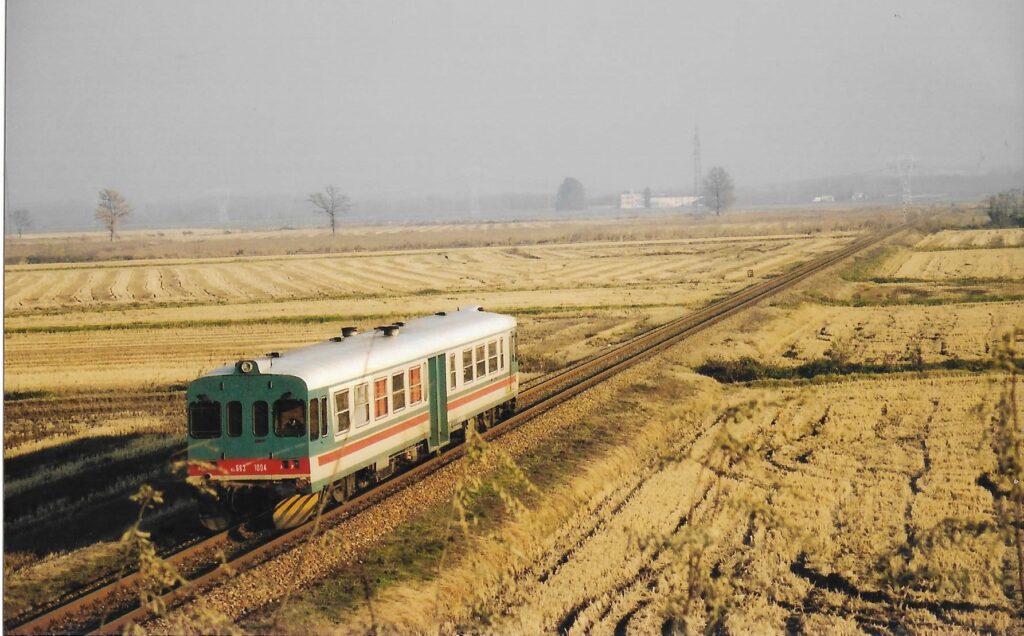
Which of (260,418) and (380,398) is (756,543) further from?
(260,418)

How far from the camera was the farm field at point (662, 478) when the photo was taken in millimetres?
11750

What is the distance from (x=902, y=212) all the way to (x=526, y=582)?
119740 millimetres

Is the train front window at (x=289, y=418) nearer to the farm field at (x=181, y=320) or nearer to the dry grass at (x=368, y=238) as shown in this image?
the farm field at (x=181, y=320)

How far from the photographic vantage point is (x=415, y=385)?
1611cm

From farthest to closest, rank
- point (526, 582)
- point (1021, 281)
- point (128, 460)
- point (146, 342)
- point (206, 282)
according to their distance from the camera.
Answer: point (206, 282) < point (1021, 281) < point (146, 342) < point (128, 460) < point (526, 582)

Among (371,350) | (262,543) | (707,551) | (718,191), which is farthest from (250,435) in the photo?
(718,191)

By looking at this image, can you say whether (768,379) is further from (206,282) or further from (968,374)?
(206,282)

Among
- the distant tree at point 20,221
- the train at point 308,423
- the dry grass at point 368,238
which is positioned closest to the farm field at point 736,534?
the train at point 308,423

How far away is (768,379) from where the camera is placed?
1059 inches

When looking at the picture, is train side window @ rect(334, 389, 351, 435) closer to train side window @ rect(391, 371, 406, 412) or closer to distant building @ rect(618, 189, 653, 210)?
train side window @ rect(391, 371, 406, 412)

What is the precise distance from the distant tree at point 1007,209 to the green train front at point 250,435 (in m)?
84.8

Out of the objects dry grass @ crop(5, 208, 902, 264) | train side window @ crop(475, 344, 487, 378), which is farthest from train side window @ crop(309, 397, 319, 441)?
dry grass @ crop(5, 208, 902, 264)

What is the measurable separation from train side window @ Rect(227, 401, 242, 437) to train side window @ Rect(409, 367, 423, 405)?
3.32 m

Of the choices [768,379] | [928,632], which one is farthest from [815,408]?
[928,632]
